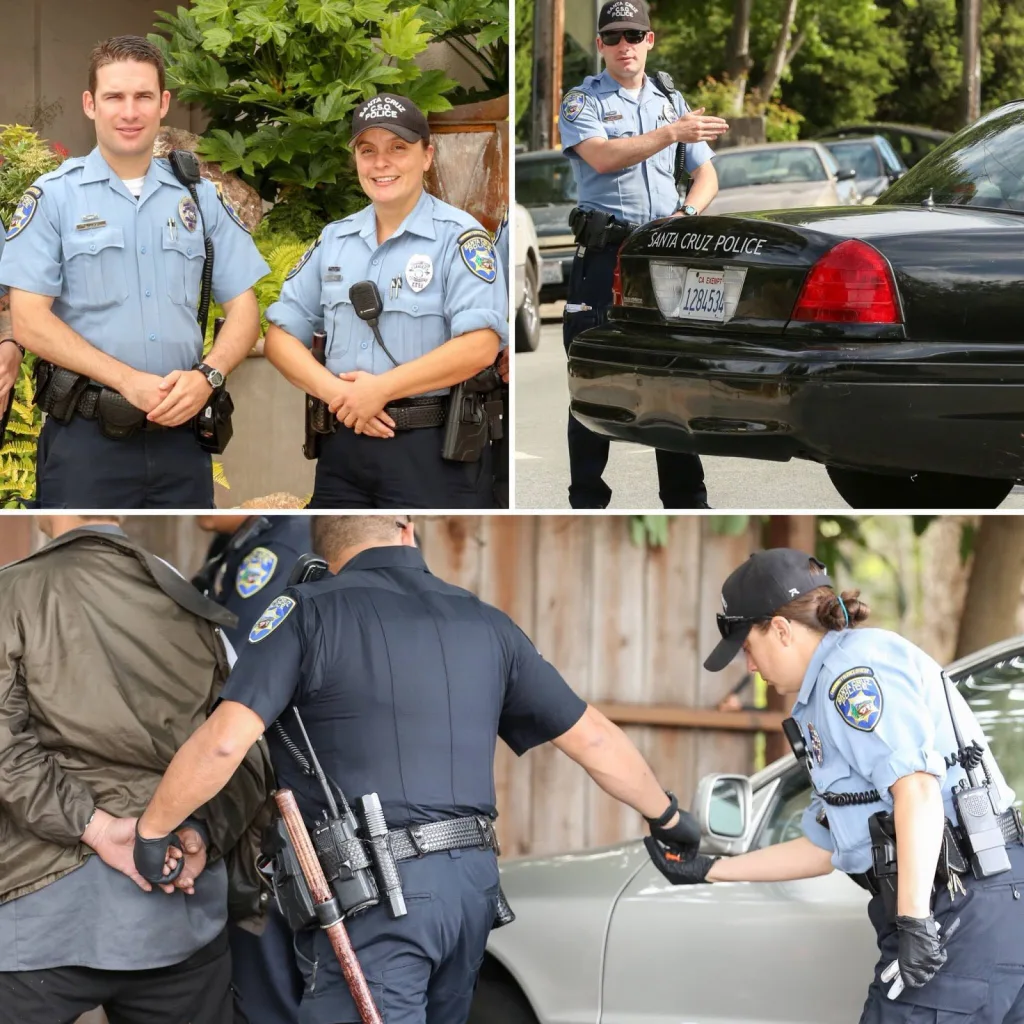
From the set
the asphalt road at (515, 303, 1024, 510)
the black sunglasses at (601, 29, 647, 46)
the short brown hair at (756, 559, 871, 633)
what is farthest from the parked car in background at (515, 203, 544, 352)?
the short brown hair at (756, 559, 871, 633)

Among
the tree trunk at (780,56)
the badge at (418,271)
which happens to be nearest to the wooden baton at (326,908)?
the badge at (418,271)

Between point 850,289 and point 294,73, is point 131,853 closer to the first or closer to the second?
point 850,289

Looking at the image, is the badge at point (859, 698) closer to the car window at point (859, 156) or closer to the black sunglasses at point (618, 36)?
the black sunglasses at point (618, 36)

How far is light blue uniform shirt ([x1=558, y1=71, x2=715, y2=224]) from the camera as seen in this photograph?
518 cm

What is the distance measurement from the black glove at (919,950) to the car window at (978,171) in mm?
2206

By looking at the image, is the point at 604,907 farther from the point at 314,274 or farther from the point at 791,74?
the point at 791,74

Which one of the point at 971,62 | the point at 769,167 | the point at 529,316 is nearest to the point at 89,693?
the point at 529,316

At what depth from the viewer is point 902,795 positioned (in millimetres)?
3070

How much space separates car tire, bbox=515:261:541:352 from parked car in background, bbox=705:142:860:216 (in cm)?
536

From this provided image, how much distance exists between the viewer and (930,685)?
319 cm

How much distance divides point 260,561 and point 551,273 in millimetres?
4203

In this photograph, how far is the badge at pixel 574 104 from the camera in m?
5.19

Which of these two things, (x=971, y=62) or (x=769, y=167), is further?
(x=971, y=62)

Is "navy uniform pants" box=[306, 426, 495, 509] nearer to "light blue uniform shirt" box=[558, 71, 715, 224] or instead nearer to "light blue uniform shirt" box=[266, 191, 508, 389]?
"light blue uniform shirt" box=[266, 191, 508, 389]
